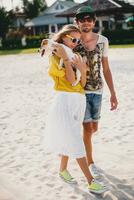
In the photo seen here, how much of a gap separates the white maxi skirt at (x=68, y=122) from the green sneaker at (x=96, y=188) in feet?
1.08

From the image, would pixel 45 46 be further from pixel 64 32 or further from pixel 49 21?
pixel 49 21

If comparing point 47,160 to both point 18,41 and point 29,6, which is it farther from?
point 29,6

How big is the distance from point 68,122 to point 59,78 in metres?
0.44

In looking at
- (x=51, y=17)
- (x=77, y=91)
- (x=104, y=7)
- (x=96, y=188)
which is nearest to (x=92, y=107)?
(x=77, y=91)

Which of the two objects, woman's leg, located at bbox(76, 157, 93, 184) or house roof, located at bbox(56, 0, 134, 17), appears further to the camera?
house roof, located at bbox(56, 0, 134, 17)

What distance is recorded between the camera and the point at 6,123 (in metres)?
7.95

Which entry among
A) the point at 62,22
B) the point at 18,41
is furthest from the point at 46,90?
the point at 62,22

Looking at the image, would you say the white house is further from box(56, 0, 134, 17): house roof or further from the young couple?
the young couple

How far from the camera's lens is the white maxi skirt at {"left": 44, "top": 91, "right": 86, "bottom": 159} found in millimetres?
4188

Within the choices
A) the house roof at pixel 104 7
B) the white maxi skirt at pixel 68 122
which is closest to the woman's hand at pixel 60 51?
the white maxi skirt at pixel 68 122

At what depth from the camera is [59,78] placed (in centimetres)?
418

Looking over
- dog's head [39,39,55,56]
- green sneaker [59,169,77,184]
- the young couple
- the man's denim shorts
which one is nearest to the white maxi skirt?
the young couple

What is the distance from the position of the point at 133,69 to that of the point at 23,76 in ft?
13.1

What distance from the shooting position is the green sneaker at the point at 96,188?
4297 millimetres
